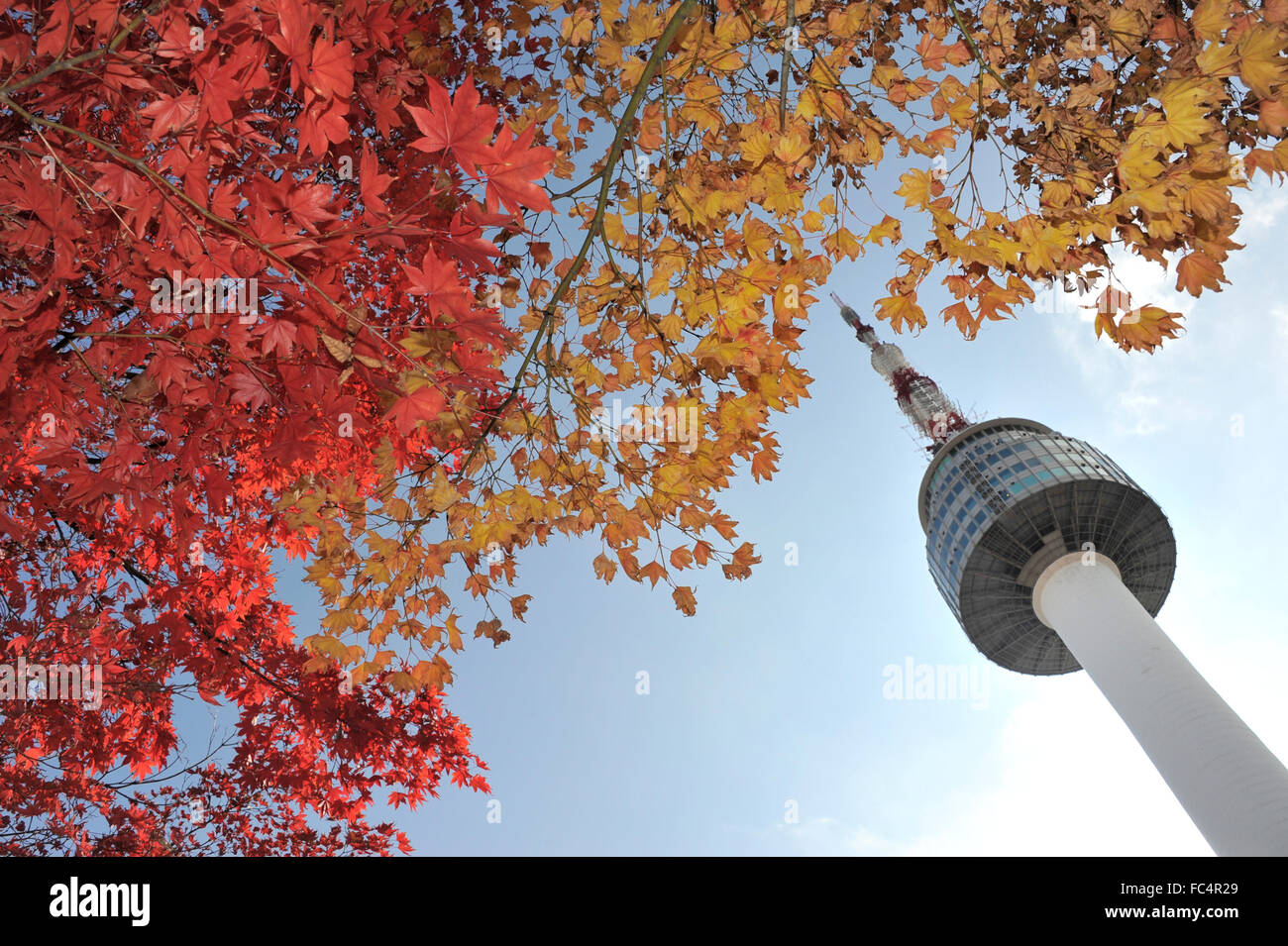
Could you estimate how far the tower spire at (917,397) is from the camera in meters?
46.1

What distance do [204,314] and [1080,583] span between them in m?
40.3

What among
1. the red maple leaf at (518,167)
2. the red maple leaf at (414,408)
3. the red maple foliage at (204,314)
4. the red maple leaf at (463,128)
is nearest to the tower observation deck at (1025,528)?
the red maple foliage at (204,314)

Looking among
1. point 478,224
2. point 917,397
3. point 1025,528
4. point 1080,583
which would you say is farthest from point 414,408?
point 917,397

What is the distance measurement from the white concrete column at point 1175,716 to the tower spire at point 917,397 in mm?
12831

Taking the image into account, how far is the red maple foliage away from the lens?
225 cm

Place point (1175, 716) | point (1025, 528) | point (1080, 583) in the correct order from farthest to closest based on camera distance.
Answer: point (1025, 528) < point (1080, 583) < point (1175, 716)

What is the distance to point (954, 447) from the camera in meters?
44.1


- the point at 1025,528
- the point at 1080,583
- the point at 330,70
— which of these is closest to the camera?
the point at 330,70

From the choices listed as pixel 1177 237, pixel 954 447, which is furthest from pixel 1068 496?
pixel 1177 237

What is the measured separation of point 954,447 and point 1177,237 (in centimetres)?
4503

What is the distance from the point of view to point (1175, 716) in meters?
28.1

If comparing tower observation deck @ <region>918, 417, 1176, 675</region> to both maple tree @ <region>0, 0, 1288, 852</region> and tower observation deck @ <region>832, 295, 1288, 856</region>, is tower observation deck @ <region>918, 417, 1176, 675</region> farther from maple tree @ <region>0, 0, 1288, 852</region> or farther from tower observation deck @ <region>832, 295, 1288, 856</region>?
maple tree @ <region>0, 0, 1288, 852</region>

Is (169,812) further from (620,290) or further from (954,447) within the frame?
(954,447)

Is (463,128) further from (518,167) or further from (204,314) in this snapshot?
(204,314)
